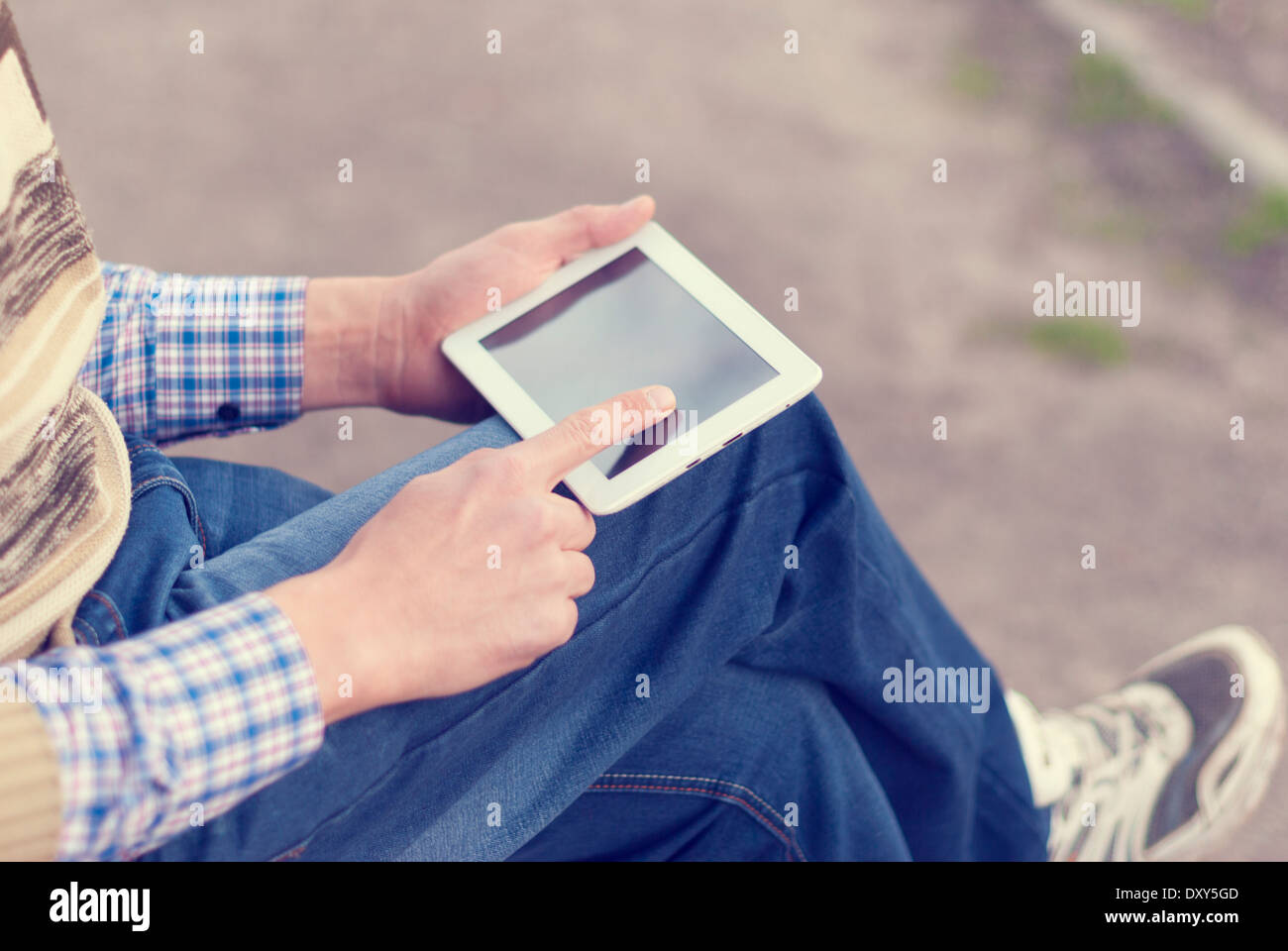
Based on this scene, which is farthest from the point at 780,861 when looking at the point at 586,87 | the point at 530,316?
the point at 586,87

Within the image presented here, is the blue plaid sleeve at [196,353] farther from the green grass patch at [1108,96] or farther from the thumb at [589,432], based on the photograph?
the green grass patch at [1108,96]

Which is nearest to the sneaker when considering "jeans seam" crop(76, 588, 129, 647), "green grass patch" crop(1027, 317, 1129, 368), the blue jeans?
the blue jeans

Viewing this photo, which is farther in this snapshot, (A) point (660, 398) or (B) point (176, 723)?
(A) point (660, 398)

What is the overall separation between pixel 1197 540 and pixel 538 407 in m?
1.18

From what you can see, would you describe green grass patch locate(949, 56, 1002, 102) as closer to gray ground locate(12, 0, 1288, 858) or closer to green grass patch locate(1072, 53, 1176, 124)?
gray ground locate(12, 0, 1288, 858)

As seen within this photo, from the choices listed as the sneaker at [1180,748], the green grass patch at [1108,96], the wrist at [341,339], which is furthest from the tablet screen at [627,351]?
the green grass patch at [1108,96]

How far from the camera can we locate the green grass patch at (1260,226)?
198 cm

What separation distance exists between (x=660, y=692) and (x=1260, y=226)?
1657 millimetres

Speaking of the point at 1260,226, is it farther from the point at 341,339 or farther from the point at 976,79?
the point at 341,339

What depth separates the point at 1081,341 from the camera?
6.22 feet

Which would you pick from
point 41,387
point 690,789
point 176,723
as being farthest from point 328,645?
point 690,789

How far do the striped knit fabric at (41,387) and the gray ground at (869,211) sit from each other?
1.03 metres

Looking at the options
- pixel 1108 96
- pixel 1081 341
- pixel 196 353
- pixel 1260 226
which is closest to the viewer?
pixel 196 353
